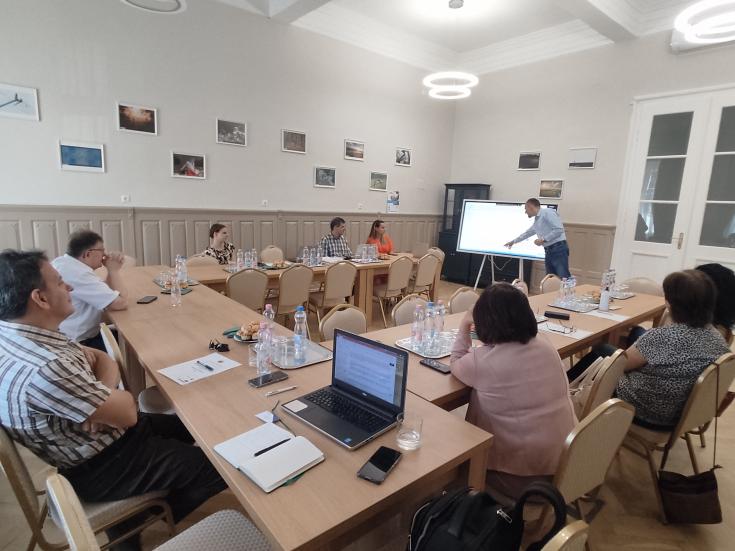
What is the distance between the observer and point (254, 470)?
112 centimetres

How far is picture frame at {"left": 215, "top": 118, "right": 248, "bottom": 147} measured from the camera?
5551 mm

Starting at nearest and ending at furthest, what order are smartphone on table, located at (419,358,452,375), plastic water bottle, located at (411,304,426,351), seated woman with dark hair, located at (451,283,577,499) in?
seated woman with dark hair, located at (451,283,577,499) → smartphone on table, located at (419,358,452,375) → plastic water bottle, located at (411,304,426,351)

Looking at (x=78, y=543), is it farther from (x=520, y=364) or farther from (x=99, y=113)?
(x=99, y=113)

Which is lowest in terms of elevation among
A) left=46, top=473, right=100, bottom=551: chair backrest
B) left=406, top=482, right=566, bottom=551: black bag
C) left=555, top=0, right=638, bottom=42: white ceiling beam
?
left=406, top=482, right=566, bottom=551: black bag

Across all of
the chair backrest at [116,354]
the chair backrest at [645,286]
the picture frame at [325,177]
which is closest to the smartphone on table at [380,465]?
the chair backrest at [116,354]

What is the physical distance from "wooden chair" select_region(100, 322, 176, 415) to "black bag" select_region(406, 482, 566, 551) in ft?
4.50

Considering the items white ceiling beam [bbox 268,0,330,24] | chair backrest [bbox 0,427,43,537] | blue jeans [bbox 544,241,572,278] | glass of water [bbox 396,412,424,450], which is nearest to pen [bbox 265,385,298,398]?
glass of water [bbox 396,412,424,450]

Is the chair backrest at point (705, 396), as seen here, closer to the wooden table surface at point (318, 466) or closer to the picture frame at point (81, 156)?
the wooden table surface at point (318, 466)

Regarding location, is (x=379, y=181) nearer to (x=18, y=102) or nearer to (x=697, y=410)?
(x=18, y=102)

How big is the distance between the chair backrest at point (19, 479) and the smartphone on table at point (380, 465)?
1.04 meters

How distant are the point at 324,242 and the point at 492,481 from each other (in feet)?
14.3

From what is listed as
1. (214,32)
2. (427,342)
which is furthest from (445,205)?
(427,342)

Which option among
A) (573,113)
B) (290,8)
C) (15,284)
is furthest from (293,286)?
(573,113)

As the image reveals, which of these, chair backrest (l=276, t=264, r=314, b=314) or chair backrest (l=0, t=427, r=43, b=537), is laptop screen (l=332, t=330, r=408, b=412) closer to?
chair backrest (l=0, t=427, r=43, b=537)
